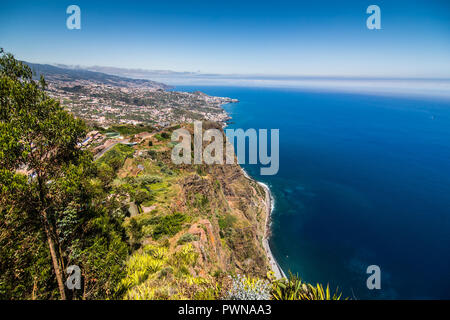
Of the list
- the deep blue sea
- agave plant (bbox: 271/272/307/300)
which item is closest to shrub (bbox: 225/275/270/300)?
agave plant (bbox: 271/272/307/300)

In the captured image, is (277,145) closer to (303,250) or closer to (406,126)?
(303,250)

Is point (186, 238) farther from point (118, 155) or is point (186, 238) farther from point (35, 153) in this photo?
point (118, 155)

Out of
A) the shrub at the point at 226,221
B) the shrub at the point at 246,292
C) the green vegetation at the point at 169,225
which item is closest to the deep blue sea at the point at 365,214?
the shrub at the point at 226,221

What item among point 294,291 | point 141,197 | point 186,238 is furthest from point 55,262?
point 141,197

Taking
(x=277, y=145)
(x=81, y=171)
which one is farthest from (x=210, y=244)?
(x=277, y=145)

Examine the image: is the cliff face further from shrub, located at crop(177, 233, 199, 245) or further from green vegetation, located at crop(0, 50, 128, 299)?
green vegetation, located at crop(0, 50, 128, 299)

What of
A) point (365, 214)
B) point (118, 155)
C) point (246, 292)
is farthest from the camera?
point (365, 214)
